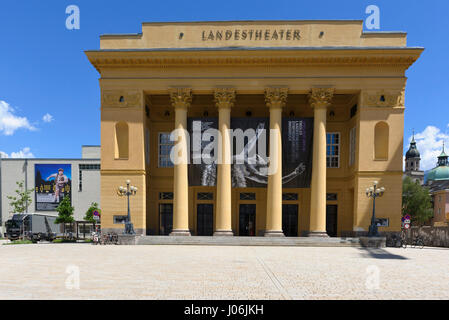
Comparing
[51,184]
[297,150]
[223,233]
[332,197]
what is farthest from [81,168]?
[332,197]

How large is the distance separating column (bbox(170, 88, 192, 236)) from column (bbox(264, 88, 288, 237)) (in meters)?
6.44

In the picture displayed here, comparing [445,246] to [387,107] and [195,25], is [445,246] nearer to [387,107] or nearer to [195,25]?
Answer: [387,107]

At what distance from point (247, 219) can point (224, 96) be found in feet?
37.4

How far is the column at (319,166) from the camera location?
22484 mm

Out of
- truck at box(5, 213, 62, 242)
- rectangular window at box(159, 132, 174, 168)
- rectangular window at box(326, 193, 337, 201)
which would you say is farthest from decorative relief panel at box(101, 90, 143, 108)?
rectangular window at box(326, 193, 337, 201)

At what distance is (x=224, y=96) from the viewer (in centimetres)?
2338

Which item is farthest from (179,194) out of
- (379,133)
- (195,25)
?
(379,133)

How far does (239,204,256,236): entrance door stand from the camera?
26.9 meters

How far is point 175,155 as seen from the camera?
2316cm

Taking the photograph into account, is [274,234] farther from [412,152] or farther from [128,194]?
[412,152]

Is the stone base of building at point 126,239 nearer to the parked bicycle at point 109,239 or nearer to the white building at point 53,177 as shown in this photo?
the parked bicycle at point 109,239

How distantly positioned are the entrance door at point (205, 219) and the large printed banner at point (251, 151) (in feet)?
13.3

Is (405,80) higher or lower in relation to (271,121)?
higher
